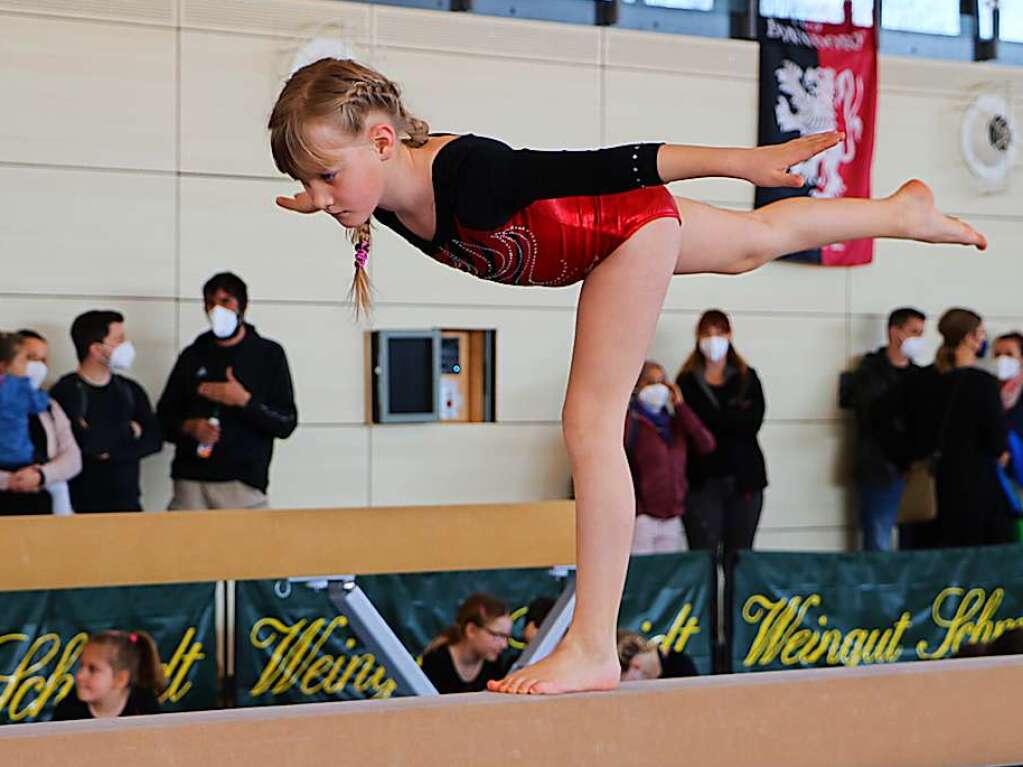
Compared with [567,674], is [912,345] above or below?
above

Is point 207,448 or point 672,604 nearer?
point 672,604

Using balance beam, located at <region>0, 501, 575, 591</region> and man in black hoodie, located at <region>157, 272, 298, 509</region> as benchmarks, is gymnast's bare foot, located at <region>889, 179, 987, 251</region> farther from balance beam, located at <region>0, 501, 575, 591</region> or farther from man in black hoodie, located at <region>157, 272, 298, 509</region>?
man in black hoodie, located at <region>157, 272, 298, 509</region>

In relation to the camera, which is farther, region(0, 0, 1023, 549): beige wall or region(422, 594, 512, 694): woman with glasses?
region(0, 0, 1023, 549): beige wall

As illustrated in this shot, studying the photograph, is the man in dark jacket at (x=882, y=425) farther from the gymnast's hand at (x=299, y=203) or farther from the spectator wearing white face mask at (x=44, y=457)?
the gymnast's hand at (x=299, y=203)

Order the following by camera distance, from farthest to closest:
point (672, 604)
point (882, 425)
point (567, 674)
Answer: point (882, 425)
point (672, 604)
point (567, 674)

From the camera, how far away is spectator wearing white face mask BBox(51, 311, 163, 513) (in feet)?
23.3

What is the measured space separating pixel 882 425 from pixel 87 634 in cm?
500

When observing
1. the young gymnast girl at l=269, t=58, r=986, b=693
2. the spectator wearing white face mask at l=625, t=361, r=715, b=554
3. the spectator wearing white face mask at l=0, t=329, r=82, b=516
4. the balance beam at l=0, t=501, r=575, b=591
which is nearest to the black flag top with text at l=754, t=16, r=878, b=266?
the spectator wearing white face mask at l=625, t=361, r=715, b=554

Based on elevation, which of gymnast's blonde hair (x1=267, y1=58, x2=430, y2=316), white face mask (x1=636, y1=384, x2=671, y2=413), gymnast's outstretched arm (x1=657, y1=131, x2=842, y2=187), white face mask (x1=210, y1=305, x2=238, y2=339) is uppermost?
gymnast's blonde hair (x1=267, y1=58, x2=430, y2=316)

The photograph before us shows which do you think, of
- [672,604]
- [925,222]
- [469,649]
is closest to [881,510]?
[672,604]

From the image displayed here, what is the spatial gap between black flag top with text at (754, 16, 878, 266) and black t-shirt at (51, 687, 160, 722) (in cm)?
516

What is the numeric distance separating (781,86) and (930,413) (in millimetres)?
2119

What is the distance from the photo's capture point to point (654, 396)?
796 cm

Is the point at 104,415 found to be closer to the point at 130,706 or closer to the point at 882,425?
the point at 130,706
